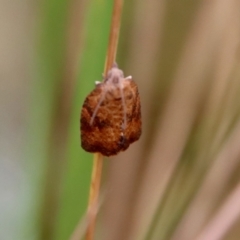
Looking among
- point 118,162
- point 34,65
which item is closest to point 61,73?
point 34,65

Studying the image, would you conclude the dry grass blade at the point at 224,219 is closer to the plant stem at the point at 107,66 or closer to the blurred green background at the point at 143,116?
the blurred green background at the point at 143,116

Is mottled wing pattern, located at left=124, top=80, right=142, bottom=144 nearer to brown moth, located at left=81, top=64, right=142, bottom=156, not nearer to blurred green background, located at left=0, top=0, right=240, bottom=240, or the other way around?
brown moth, located at left=81, top=64, right=142, bottom=156

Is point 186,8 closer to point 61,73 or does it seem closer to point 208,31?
point 208,31

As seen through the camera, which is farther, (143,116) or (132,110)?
(143,116)

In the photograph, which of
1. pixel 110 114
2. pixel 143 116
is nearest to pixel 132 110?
pixel 110 114

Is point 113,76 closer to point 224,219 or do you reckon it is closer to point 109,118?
point 109,118
